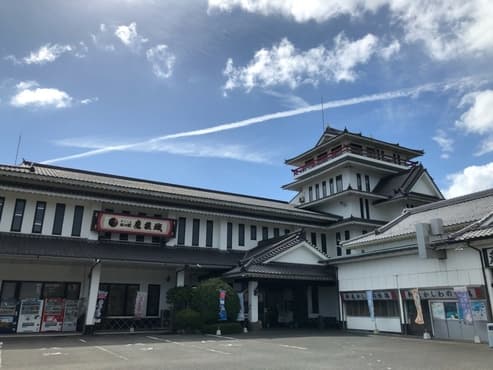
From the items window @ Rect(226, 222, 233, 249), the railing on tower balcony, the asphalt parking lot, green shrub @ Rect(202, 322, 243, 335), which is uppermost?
the railing on tower balcony

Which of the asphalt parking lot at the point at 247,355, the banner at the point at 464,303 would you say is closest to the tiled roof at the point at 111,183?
the asphalt parking lot at the point at 247,355

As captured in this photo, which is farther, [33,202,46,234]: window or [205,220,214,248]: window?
[205,220,214,248]: window

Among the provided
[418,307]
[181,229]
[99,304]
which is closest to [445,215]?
[418,307]

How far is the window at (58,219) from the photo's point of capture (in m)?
20.1

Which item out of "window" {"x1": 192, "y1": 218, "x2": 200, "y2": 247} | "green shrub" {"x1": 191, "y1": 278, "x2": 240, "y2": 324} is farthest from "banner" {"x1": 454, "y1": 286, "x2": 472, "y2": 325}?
"window" {"x1": 192, "y1": 218, "x2": 200, "y2": 247}

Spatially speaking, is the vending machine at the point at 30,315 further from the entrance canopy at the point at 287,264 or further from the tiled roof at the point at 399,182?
the tiled roof at the point at 399,182

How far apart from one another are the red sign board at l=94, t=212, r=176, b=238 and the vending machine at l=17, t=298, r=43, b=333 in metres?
4.68

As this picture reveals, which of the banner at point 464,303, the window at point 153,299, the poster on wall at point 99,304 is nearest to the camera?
the banner at point 464,303

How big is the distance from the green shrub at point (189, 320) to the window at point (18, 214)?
9.38 m

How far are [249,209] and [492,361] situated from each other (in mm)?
16760

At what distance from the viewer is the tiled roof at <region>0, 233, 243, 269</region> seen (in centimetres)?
1786

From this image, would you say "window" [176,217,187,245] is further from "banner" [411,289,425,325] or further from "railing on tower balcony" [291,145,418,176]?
"railing on tower balcony" [291,145,418,176]

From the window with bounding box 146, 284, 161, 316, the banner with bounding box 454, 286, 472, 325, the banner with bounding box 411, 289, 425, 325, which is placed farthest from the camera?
the window with bounding box 146, 284, 161, 316

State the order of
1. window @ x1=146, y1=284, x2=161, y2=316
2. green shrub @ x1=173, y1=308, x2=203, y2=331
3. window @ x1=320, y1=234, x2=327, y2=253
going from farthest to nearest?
window @ x1=320, y1=234, x2=327, y2=253, window @ x1=146, y1=284, x2=161, y2=316, green shrub @ x1=173, y1=308, x2=203, y2=331
